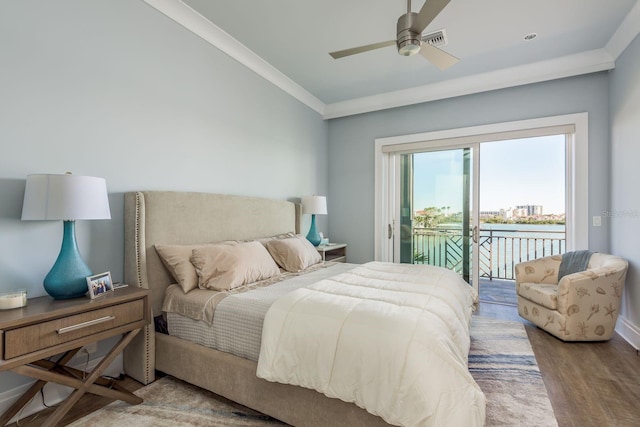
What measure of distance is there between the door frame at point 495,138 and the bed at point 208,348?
1.95 meters

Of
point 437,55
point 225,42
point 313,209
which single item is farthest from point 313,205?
point 437,55

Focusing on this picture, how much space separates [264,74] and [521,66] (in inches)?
116

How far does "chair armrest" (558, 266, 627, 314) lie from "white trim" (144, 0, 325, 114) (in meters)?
3.63

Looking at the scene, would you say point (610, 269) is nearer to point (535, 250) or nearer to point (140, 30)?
point (535, 250)

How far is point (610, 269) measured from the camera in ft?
8.70

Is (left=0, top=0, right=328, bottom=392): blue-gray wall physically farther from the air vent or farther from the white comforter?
the air vent

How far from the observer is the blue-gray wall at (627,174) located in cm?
268

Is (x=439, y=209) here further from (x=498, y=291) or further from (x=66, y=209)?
(x=66, y=209)

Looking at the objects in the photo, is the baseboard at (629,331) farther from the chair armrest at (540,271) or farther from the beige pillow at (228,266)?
the beige pillow at (228,266)

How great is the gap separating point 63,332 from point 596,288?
12.7ft

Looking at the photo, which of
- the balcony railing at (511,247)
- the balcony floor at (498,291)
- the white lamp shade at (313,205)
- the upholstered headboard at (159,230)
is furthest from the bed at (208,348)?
the balcony railing at (511,247)

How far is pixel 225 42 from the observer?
9.62 ft

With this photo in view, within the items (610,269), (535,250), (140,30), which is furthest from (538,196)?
(140,30)

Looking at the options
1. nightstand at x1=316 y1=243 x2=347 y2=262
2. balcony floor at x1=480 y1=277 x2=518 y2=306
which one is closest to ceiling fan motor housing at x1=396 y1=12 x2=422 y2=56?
nightstand at x1=316 y1=243 x2=347 y2=262
